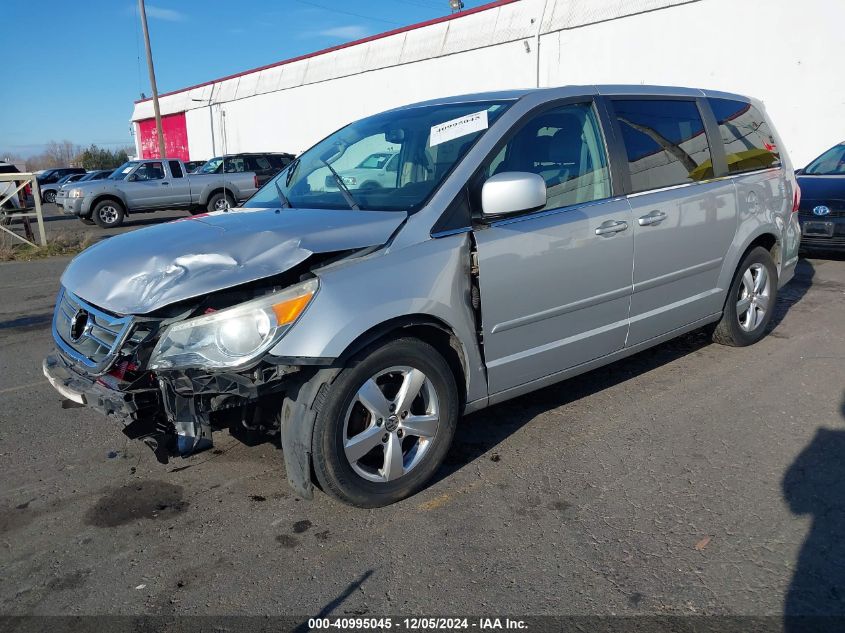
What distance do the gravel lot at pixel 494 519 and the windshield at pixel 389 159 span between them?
1436 millimetres

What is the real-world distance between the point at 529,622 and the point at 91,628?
156 centimetres

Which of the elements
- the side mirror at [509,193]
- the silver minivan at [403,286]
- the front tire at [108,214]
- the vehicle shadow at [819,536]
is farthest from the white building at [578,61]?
the side mirror at [509,193]

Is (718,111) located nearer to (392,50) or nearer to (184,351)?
(184,351)

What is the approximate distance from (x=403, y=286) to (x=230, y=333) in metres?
0.78

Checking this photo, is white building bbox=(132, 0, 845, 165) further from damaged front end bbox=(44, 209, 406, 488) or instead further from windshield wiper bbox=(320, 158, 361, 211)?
damaged front end bbox=(44, 209, 406, 488)

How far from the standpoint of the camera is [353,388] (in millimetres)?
3043

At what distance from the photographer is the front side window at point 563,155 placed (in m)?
3.78

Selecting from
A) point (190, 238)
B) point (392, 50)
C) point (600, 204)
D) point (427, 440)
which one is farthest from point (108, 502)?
point (392, 50)

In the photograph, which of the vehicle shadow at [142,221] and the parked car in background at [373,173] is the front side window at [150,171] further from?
the parked car in background at [373,173]

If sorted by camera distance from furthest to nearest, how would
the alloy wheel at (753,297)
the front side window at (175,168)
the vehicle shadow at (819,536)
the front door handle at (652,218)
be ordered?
the front side window at (175,168) → the alloy wheel at (753,297) → the front door handle at (652,218) → the vehicle shadow at (819,536)

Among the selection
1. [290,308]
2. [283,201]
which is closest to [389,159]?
[283,201]

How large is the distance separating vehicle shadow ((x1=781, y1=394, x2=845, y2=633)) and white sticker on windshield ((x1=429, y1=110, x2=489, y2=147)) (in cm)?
237

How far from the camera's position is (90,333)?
3.24 m

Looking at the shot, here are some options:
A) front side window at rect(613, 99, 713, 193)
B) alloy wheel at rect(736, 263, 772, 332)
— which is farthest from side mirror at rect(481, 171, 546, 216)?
alloy wheel at rect(736, 263, 772, 332)
